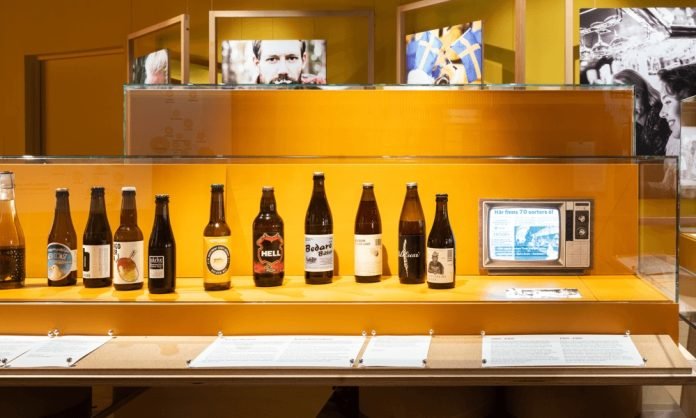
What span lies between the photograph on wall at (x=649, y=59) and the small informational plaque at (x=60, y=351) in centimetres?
267

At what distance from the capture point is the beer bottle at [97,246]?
147cm

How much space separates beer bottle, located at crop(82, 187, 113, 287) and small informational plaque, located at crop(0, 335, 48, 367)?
0.18 m

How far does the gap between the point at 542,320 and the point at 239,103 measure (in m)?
0.93

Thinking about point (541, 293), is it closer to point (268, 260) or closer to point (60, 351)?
point (268, 260)

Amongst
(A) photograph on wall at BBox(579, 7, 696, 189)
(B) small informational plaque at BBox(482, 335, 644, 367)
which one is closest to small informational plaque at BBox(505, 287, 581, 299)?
(B) small informational plaque at BBox(482, 335, 644, 367)

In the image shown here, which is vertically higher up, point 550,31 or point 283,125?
point 550,31

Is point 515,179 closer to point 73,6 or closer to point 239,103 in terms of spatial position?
point 239,103

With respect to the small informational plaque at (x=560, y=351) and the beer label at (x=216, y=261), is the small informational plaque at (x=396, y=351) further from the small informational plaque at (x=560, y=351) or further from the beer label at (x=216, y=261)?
the beer label at (x=216, y=261)

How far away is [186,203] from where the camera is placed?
65.7 inches

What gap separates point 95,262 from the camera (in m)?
1.47

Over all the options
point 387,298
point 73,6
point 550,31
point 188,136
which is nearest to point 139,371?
point 387,298

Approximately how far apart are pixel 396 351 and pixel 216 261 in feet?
1.47

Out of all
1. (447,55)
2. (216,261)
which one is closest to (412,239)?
(216,261)

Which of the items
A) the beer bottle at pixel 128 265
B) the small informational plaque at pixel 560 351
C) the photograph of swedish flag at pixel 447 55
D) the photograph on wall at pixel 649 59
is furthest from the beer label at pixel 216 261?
the photograph on wall at pixel 649 59
